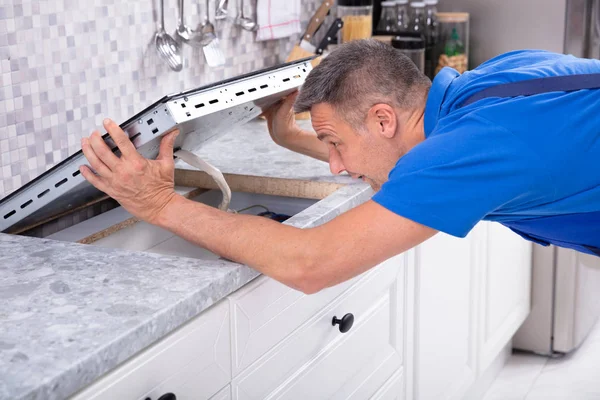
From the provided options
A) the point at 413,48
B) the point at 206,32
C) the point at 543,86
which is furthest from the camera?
the point at 413,48

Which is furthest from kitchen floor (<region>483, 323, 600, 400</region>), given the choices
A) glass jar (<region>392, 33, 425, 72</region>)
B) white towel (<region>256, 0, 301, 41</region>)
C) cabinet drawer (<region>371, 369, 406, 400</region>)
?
white towel (<region>256, 0, 301, 41</region>)

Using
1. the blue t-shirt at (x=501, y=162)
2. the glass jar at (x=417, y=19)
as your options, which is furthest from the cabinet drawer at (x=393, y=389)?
the glass jar at (x=417, y=19)

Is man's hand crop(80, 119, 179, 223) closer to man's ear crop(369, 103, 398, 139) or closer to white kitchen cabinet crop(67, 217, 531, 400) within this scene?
white kitchen cabinet crop(67, 217, 531, 400)

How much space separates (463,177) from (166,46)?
109 centimetres

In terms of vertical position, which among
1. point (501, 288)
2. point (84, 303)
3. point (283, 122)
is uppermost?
point (283, 122)

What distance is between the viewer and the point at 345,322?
5.49ft

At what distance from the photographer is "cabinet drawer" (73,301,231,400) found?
1100mm

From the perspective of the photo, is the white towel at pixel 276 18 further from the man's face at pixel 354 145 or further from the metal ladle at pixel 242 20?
the man's face at pixel 354 145

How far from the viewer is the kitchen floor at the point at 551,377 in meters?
2.84

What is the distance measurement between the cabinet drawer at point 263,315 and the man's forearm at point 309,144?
48 cm

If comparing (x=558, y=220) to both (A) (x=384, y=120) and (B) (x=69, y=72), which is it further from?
(B) (x=69, y=72)

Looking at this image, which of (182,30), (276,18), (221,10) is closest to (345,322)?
(182,30)

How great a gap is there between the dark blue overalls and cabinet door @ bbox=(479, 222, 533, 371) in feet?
3.30

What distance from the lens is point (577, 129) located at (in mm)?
1246
